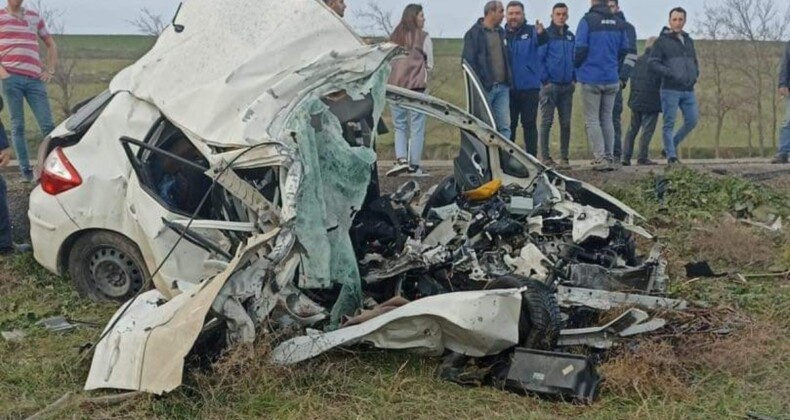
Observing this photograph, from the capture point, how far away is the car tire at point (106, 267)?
5.66 metres

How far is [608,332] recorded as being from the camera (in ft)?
15.0

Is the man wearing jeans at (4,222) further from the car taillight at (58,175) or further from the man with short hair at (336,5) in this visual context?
the man with short hair at (336,5)

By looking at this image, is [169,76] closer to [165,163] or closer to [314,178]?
[165,163]

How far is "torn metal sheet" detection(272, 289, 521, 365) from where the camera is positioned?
4.23 metres

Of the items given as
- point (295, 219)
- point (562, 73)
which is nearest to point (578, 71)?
point (562, 73)

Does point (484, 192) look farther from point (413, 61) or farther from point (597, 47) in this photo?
point (597, 47)

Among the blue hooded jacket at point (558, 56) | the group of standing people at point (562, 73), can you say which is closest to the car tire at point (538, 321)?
the group of standing people at point (562, 73)

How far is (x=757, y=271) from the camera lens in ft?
22.1

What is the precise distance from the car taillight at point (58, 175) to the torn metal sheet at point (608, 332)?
3.27m

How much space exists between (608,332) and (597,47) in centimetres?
575

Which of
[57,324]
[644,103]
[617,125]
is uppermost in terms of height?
[644,103]

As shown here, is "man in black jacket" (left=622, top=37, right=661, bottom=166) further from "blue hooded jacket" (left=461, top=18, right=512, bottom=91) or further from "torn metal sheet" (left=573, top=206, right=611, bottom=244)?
"torn metal sheet" (left=573, top=206, right=611, bottom=244)

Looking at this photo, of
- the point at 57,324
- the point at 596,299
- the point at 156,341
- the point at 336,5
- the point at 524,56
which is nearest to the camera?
the point at 156,341

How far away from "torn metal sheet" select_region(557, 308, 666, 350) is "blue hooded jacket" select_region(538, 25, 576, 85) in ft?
18.1
